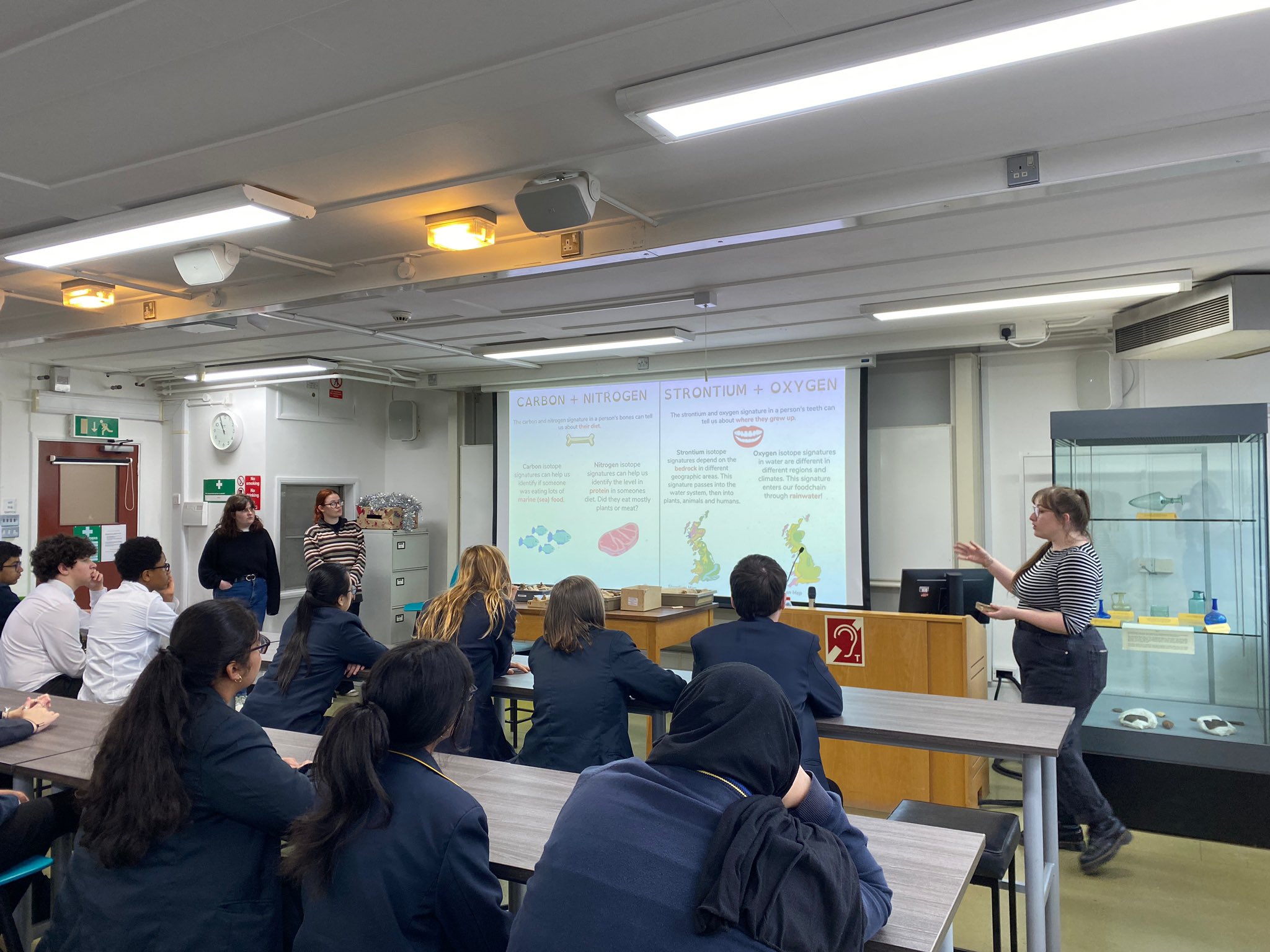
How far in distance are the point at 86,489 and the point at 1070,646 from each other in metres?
7.86

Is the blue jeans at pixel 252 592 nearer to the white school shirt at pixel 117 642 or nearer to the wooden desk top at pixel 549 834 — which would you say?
the white school shirt at pixel 117 642

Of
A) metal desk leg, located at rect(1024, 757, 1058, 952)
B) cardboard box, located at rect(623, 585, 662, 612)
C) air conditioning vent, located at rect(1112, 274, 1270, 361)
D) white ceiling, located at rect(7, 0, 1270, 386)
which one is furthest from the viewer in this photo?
cardboard box, located at rect(623, 585, 662, 612)

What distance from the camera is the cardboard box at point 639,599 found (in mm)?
5180

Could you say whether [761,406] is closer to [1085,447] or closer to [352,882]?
[1085,447]

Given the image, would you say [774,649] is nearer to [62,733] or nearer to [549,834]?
[549,834]

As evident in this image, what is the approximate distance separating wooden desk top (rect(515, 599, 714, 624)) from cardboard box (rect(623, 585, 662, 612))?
0.11 ft

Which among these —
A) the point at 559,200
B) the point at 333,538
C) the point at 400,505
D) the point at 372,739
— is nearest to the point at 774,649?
the point at 372,739

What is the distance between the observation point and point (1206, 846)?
3.77m

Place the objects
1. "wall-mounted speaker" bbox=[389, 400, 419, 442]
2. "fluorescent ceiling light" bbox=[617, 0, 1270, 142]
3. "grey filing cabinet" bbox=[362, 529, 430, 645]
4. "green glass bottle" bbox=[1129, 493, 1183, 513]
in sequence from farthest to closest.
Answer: "wall-mounted speaker" bbox=[389, 400, 419, 442]
"grey filing cabinet" bbox=[362, 529, 430, 645]
"green glass bottle" bbox=[1129, 493, 1183, 513]
"fluorescent ceiling light" bbox=[617, 0, 1270, 142]

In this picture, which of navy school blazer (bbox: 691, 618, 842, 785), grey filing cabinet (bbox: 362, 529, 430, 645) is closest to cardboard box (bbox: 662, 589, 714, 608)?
navy school blazer (bbox: 691, 618, 842, 785)

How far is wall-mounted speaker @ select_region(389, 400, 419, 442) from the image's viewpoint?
8695 mm

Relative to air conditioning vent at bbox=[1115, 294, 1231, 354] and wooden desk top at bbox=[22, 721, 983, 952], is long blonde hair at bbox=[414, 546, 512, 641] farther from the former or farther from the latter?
air conditioning vent at bbox=[1115, 294, 1231, 354]

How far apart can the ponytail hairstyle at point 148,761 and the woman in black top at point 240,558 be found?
4.60 m

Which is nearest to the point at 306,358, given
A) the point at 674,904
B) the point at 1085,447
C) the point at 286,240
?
the point at 286,240
